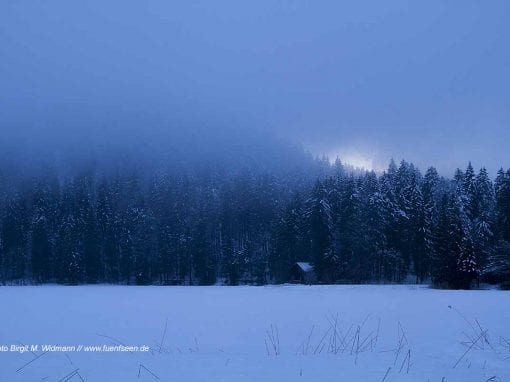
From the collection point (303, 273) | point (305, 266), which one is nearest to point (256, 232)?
point (305, 266)

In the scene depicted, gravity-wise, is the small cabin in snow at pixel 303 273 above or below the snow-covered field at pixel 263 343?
below

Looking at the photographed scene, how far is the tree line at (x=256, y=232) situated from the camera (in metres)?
48.7

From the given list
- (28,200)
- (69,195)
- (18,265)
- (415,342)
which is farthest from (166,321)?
(28,200)

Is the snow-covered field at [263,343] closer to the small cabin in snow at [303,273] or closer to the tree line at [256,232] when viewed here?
the tree line at [256,232]

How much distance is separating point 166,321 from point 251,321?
2.60 m

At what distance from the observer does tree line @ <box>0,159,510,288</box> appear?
48656 mm

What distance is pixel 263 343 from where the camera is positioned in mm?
8500

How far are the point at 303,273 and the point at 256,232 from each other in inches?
810

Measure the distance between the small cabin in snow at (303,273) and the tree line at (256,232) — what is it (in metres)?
0.90

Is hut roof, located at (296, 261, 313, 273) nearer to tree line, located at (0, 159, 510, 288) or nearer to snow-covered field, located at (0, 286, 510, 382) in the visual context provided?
tree line, located at (0, 159, 510, 288)

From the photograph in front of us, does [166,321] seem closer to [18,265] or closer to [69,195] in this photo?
[18,265]

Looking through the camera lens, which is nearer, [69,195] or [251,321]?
[251,321]

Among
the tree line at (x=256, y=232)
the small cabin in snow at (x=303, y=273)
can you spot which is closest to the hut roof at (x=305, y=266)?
the small cabin in snow at (x=303, y=273)

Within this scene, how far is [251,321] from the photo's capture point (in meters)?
12.0
